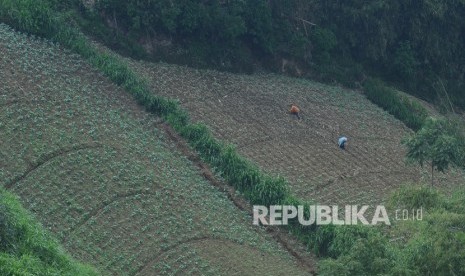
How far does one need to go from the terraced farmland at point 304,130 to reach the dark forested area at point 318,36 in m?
1.22

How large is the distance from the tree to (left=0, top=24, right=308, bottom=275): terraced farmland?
5.16m

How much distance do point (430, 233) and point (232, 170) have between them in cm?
693

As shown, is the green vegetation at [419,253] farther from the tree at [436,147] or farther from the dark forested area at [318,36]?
the dark forested area at [318,36]

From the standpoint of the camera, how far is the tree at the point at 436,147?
1065 inches

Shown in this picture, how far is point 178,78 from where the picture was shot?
105ft

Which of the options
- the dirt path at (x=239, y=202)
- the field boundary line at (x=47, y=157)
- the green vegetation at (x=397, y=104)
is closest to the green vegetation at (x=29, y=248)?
the field boundary line at (x=47, y=157)

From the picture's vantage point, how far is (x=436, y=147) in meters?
27.2

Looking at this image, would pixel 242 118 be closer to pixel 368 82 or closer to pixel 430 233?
pixel 368 82

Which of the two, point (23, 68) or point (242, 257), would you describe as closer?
point (242, 257)

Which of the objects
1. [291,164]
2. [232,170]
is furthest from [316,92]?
[232,170]

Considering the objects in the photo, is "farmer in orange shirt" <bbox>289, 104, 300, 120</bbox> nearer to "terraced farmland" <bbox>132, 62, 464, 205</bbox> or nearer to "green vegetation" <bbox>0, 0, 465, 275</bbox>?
"terraced farmland" <bbox>132, 62, 464, 205</bbox>

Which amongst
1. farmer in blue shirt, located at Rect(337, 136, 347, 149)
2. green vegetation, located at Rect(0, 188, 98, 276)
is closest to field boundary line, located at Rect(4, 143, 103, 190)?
green vegetation, located at Rect(0, 188, 98, 276)

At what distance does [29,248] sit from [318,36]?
737 inches

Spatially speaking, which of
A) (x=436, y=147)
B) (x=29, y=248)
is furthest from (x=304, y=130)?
(x=29, y=248)
